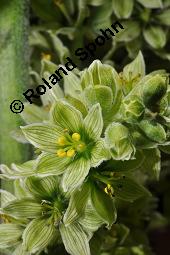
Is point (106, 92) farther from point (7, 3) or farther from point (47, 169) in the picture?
point (7, 3)

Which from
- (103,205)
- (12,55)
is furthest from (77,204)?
(12,55)

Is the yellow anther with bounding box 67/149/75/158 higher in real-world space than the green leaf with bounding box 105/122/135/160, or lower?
lower

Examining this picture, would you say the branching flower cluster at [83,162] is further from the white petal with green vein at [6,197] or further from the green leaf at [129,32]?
the green leaf at [129,32]

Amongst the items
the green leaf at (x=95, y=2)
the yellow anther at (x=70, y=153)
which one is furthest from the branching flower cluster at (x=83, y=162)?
the green leaf at (x=95, y=2)

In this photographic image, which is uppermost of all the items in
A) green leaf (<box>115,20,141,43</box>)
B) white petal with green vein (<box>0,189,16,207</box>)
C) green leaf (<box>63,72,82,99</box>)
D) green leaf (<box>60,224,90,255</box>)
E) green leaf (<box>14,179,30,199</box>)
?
green leaf (<box>63,72,82,99</box>)

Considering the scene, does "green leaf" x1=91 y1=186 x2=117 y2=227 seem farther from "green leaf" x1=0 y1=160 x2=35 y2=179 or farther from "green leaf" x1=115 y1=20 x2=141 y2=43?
"green leaf" x1=115 y1=20 x2=141 y2=43

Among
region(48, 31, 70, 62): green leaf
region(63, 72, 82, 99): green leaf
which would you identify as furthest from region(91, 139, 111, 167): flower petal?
region(48, 31, 70, 62): green leaf

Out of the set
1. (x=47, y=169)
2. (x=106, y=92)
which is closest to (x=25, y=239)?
(x=47, y=169)
